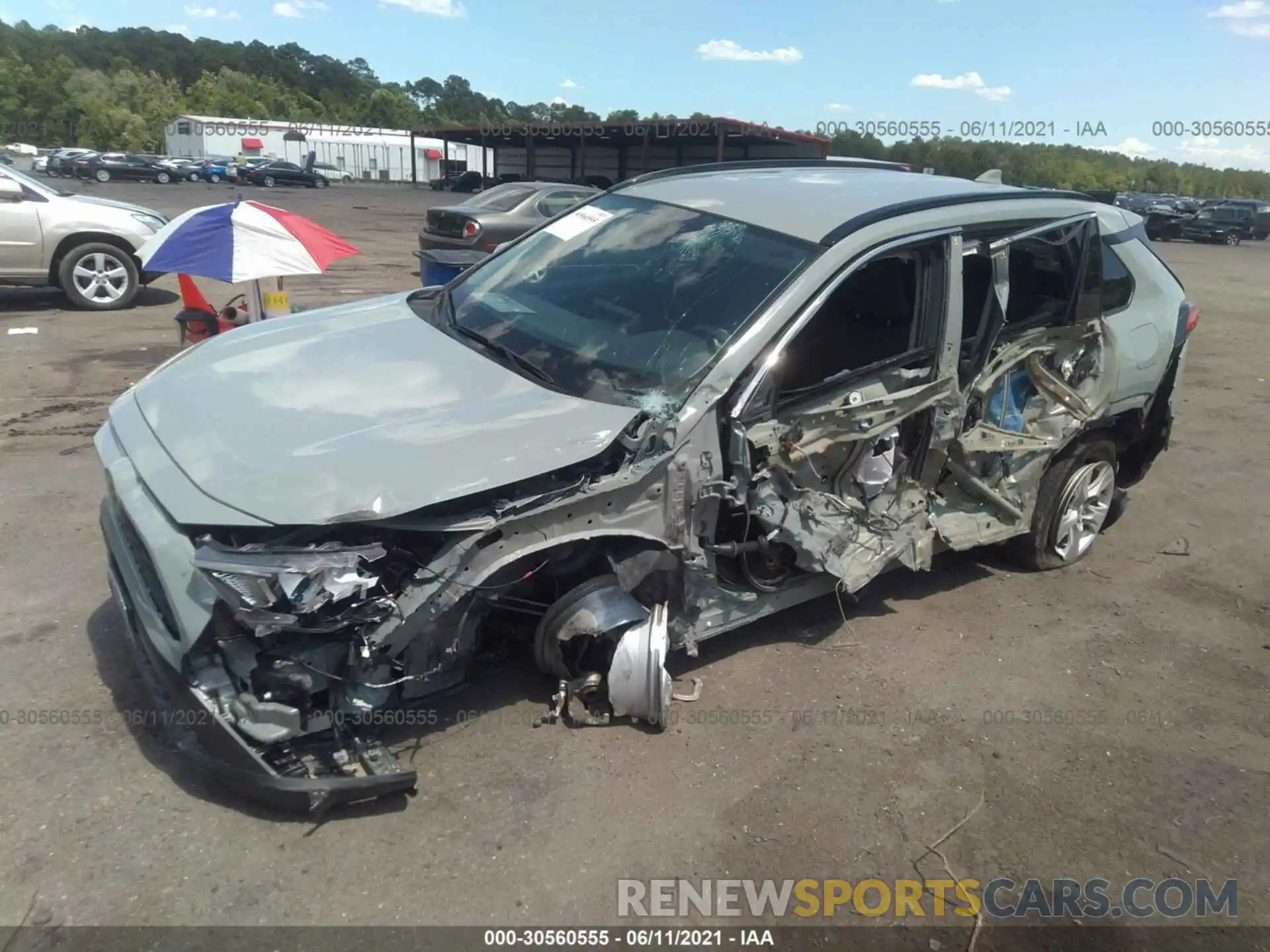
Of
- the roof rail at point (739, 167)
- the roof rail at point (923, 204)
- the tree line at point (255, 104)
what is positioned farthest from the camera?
the tree line at point (255, 104)

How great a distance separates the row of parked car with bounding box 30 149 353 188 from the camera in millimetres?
43688

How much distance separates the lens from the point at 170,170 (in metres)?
45.0

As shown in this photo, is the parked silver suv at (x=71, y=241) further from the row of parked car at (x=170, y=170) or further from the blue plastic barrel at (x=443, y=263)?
the row of parked car at (x=170, y=170)

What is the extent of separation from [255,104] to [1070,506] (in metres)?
110

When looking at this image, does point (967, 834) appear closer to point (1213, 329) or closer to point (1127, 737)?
point (1127, 737)

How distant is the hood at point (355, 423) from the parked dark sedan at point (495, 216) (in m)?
8.42

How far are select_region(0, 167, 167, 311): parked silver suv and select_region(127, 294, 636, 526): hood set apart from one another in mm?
7926

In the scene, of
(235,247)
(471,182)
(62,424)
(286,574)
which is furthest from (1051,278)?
(471,182)

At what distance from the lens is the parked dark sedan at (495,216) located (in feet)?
39.5

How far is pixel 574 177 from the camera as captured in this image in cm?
4294

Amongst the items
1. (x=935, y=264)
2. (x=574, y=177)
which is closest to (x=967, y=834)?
(x=935, y=264)

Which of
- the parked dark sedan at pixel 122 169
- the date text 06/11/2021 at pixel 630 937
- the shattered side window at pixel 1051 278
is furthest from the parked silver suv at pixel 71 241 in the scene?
the parked dark sedan at pixel 122 169

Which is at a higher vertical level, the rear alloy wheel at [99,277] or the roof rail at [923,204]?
the roof rail at [923,204]

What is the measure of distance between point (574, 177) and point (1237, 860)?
4339 cm
